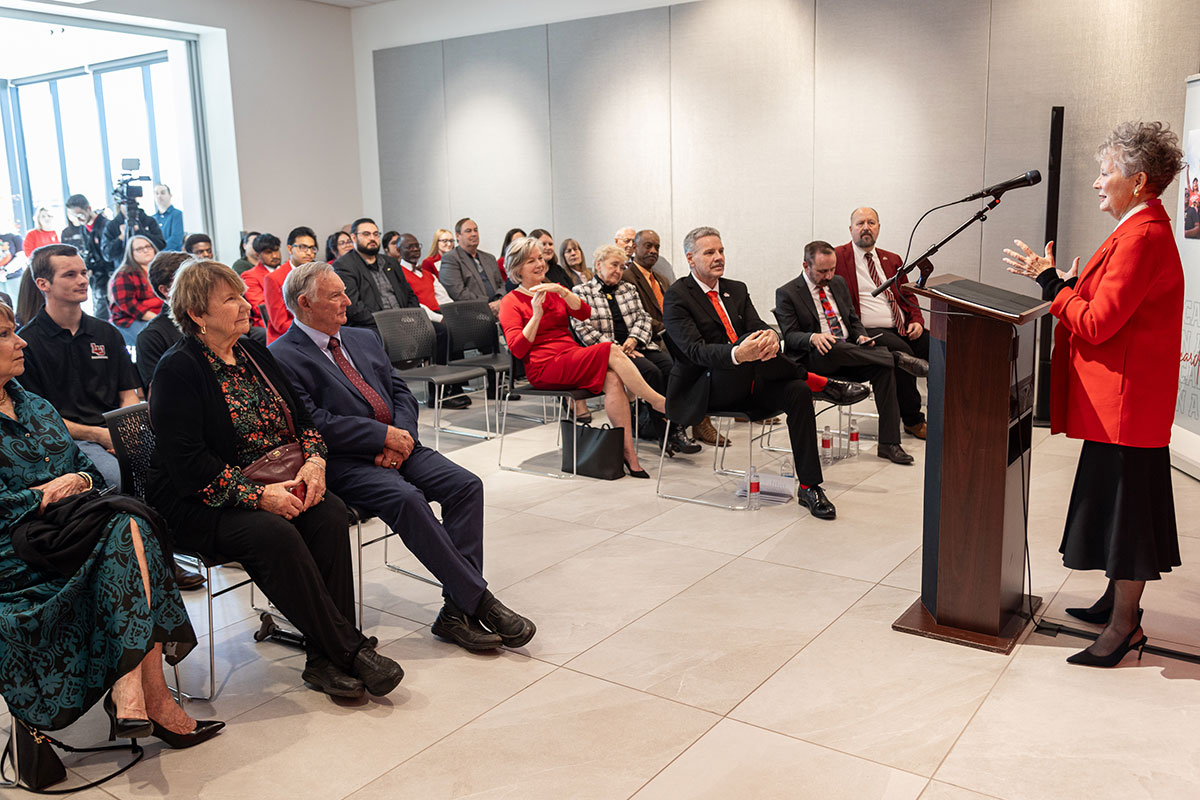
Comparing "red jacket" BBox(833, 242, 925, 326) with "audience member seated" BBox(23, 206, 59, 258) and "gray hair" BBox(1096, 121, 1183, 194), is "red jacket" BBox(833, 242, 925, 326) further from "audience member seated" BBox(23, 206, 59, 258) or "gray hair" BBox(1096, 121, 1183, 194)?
"audience member seated" BBox(23, 206, 59, 258)

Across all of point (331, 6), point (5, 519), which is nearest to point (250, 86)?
point (331, 6)

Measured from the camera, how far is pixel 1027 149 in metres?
6.96

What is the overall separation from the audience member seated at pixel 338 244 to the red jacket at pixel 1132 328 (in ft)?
20.9

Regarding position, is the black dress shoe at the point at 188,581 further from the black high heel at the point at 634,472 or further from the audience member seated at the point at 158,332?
the black high heel at the point at 634,472

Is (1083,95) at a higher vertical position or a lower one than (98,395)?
higher

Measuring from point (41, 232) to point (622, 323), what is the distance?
5848mm

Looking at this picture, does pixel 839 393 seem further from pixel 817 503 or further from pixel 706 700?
pixel 706 700

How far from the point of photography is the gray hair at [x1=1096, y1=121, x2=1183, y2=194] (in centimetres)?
284

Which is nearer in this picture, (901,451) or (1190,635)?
(1190,635)

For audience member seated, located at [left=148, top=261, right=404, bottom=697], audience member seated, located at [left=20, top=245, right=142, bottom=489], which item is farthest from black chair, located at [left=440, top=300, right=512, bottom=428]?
audience member seated, located at [left=148, top=261, right=404, bottom=697]

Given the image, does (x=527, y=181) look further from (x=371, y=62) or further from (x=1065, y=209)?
(x=1065, y=209)

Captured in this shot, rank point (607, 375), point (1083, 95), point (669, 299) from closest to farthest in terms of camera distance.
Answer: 1. point (669, 299)
2. point (607, 375)
3. point (1083, 95)

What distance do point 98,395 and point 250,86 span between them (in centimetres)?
647

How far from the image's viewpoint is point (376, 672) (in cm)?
294
